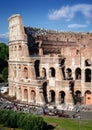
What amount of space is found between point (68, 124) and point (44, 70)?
1999 cm

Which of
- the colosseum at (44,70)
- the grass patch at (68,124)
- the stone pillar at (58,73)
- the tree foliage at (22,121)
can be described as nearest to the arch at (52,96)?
the colosseum at (44,70)

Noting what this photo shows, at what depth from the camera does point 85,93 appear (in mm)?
63812

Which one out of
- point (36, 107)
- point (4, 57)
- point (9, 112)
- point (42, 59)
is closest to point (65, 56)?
point (42, 59)

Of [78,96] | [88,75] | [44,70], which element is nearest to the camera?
[78,96]

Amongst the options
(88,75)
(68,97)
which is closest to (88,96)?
(68,97)

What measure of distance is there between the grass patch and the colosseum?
36.5 ft

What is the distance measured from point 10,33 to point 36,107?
19.6 m

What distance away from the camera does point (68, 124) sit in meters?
50.3

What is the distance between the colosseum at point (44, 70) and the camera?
6353 centimetres

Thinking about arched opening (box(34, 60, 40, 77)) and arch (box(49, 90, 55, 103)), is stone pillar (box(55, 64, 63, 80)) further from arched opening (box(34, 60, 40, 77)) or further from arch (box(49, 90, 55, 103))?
arched opening (box(34, 60, 40, 77))

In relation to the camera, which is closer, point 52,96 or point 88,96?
point 88,96

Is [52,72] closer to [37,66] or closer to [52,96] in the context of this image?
[37,66]

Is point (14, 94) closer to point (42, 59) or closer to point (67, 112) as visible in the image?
point (42, 59)

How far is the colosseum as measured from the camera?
63531 mm
